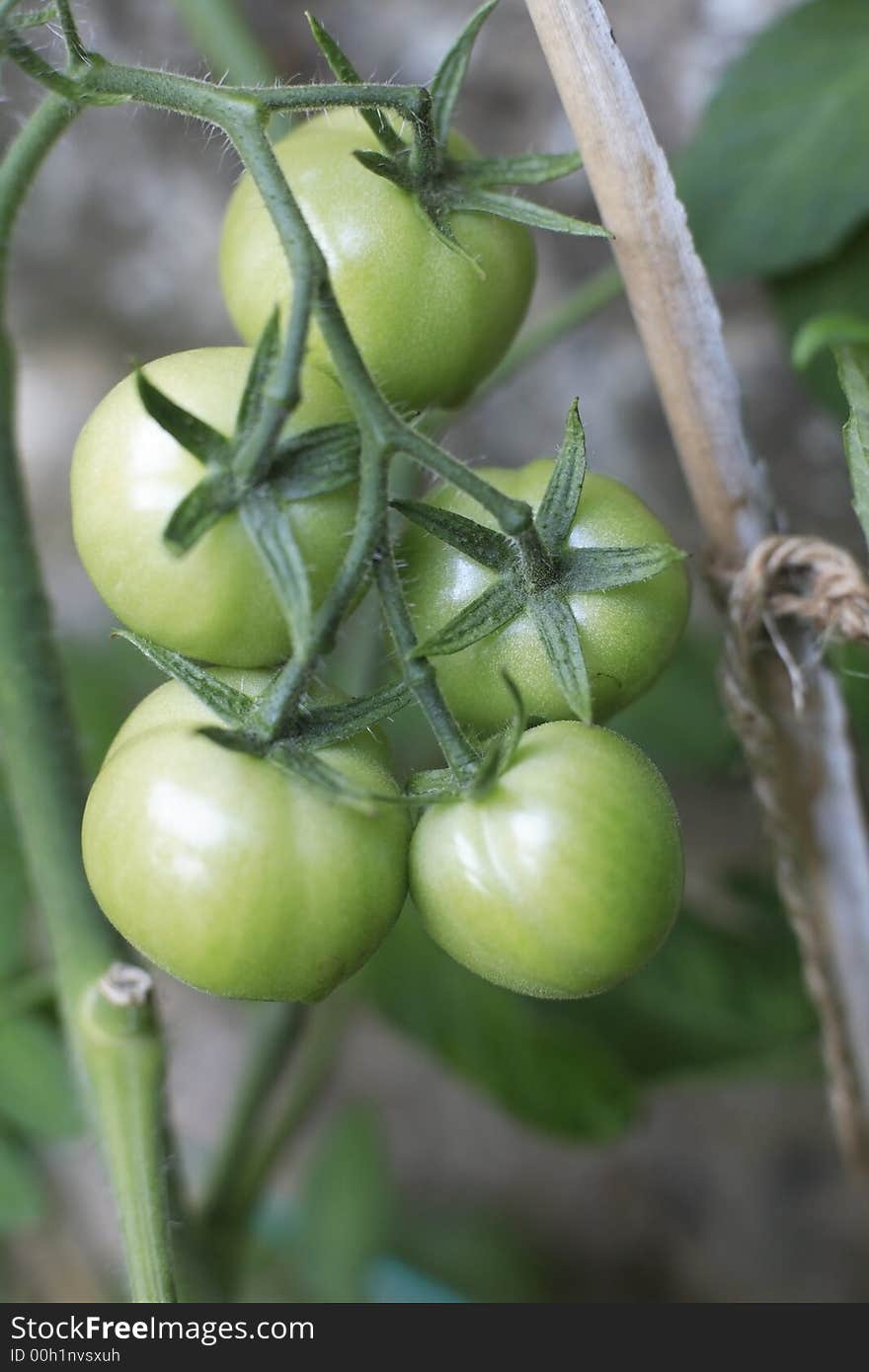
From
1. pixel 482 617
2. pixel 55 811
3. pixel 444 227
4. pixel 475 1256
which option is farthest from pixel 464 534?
pixel 475 1256

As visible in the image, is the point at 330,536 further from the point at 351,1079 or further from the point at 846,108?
the point at 351,1079

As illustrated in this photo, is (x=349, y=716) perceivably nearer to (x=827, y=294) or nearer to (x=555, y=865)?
(x=555, y=865)

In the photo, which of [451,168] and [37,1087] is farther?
[37,1087]

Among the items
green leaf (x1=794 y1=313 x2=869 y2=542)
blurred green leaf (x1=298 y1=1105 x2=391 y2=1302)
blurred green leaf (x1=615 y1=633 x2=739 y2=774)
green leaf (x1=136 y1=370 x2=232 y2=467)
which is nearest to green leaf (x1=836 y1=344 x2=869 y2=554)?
green leaf (x1=794 y1=313 x2=869 y2=542)

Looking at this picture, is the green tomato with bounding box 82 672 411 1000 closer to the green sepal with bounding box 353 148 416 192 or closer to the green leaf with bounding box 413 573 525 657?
A: the green leaf with bounding box 413 573 525 657

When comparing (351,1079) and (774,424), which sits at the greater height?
(774,424)

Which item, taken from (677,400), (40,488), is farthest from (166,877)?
(40,488)
